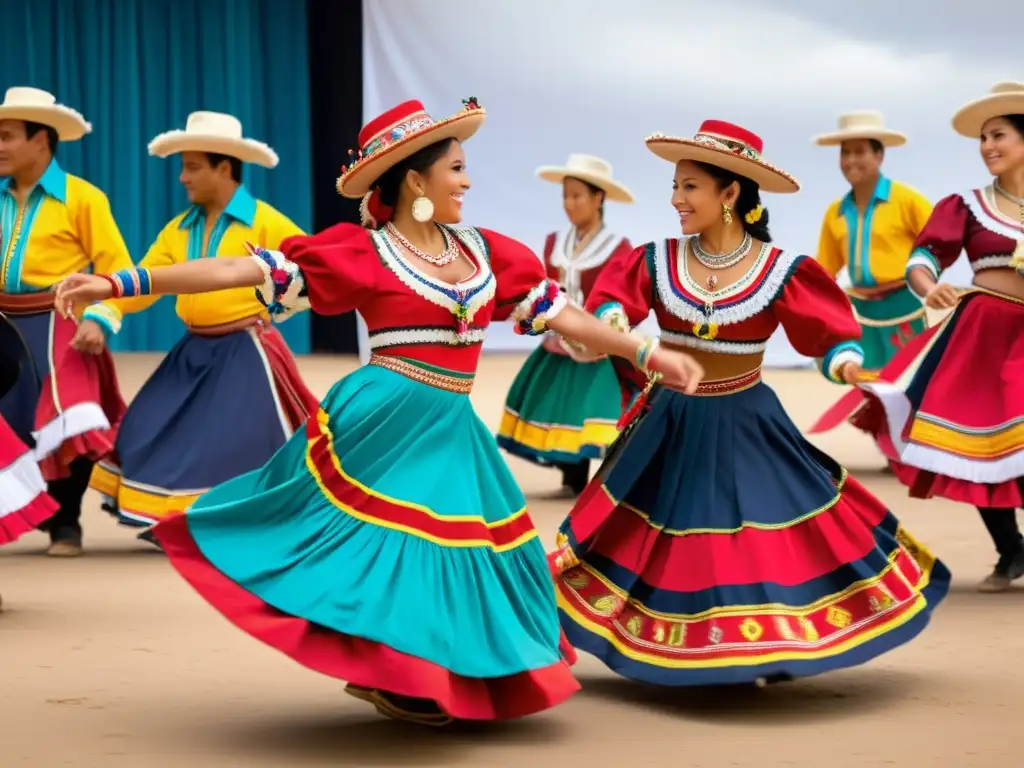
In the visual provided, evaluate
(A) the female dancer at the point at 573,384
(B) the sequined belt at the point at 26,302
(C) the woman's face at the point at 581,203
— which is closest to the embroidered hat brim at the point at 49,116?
(B) the sequined belt at the point at 26,302

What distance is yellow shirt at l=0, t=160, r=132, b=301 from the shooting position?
20.7 feet

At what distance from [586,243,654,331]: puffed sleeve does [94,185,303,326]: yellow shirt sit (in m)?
2.12

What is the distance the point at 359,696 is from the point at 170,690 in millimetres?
609

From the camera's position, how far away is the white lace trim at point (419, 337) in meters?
3.96

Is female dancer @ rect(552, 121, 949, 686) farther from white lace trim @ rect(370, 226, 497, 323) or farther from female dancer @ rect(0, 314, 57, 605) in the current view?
female dancer @ rect(0, 314, 57, 605)

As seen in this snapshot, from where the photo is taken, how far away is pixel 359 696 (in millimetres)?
3955

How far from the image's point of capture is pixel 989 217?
5.73 m

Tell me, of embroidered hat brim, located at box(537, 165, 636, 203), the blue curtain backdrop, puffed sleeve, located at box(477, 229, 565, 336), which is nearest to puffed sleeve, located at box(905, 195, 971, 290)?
puffed sleeve, located at box(477, 229, 565, 336)

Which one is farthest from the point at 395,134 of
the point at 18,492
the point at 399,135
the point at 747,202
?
the point at 18,492

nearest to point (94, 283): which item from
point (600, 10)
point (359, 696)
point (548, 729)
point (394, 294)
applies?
point (394, 294)

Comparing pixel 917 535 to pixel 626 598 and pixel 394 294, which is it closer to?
pixel 626 598

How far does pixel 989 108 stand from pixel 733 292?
1.70 meters

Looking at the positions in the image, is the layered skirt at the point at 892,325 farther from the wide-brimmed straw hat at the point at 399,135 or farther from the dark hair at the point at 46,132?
the wide-brimmed straw hat at the point at 399,135

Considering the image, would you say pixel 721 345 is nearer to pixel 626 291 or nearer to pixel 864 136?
pixel 626 291
